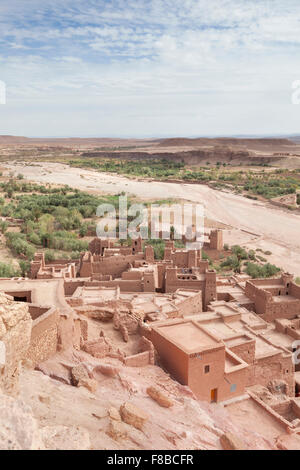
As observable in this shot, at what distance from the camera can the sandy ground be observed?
113 ft

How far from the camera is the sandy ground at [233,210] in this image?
3450cm

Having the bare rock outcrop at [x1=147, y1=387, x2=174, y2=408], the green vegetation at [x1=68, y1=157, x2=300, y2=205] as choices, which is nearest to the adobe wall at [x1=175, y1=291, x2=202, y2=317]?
the bare rock outcrop at [x1=147, y1=387, x2=174, y2=408]

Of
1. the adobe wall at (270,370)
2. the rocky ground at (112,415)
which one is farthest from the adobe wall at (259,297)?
the rocky ground at (112,415)

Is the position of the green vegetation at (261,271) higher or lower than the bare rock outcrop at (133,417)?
lower

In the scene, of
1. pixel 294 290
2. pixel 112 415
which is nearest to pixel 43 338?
pixel 112 415

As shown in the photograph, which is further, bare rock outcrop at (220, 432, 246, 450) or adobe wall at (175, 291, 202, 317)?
adobe wall at (175, 291, 202, 317)

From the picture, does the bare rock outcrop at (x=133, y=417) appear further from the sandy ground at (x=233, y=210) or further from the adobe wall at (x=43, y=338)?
the sandy ground at (x=233, y=210)

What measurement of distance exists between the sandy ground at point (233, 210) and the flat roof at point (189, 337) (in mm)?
16961

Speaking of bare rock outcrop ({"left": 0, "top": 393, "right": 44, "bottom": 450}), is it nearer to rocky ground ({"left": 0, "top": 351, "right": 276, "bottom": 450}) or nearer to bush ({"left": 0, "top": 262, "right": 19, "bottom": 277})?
rocky ground ({"left": 0, "top": 351, "right": 276, "bottom": 450})

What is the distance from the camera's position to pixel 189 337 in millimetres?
11625

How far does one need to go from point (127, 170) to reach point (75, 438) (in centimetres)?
8333

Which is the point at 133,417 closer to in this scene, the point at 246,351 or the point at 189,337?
the point at 189,337

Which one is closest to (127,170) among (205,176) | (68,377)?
(205,176)

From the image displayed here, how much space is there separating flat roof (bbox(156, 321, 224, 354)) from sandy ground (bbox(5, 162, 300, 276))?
16961 mm
